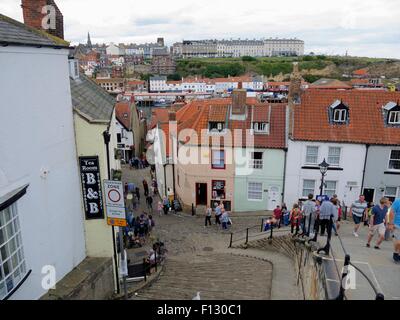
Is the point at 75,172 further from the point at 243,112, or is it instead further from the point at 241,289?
the point at 243,112

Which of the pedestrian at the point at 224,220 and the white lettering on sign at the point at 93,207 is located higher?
the white lettering on sign at the point at 93,207

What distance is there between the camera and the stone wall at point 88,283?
30.7 ft

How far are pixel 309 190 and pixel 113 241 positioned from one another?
14.3m

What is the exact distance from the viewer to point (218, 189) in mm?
23234

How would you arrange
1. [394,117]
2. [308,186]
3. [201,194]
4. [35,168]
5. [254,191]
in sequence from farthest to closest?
[201,194] < [254,191] < [308,186] < [394,117] < [35,168]

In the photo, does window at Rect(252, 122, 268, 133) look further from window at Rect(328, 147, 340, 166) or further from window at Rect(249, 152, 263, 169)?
window at Rect(328, 147, 340, 166)

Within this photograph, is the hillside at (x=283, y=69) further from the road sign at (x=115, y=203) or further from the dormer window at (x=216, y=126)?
the road sign at (x=115, y=203)

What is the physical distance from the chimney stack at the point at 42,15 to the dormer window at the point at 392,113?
63.0 feet

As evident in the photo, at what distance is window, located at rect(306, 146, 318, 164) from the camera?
21406 mm

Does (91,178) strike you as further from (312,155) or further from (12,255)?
(312,155)

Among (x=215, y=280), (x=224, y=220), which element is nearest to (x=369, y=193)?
(x=224, y=220)

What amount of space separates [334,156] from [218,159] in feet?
24.3

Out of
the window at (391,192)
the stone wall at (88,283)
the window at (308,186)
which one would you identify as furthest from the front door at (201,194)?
the stone wall at (88,283)

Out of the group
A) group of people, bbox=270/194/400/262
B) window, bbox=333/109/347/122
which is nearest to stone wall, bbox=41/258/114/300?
group of people, bbox=270/194/400/262
